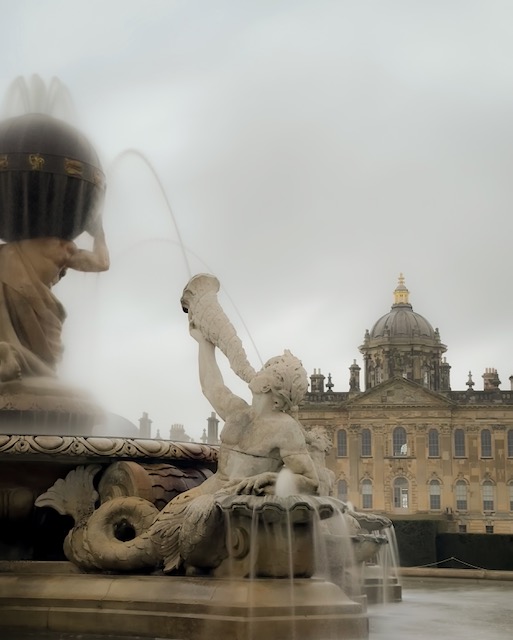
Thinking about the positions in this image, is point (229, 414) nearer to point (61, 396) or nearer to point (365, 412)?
point (61, 396)

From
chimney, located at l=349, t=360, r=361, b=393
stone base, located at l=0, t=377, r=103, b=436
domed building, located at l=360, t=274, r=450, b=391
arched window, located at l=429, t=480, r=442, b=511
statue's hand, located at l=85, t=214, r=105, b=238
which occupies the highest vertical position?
Result: domed building, located at l=360, t=274, r=450, b=391

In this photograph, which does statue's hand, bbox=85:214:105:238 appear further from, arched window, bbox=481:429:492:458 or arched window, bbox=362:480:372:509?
arched window, bbox=481:429:492:458

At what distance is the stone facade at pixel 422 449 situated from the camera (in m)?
65.7

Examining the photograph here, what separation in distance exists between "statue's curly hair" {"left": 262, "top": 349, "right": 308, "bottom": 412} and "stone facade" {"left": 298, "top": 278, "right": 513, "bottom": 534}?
58926 millimetres

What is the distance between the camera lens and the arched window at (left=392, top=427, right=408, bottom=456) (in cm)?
6744

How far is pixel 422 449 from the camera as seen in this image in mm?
66938

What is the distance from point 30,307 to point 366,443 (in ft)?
202

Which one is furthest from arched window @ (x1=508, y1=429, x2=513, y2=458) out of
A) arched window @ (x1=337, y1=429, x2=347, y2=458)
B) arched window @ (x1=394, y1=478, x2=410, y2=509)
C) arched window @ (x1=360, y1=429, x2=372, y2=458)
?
arched window @ (x1=337, y1=429, x2=347, y2=458)

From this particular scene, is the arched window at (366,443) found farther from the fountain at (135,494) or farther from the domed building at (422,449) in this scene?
the fountain at (135,494)

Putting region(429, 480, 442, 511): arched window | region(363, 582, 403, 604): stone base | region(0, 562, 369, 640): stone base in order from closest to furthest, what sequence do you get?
region(0, 562, 369, 640): stone base → region(363, 582, 403, 604): stone base → region(429, 480, 442, 511): arched window

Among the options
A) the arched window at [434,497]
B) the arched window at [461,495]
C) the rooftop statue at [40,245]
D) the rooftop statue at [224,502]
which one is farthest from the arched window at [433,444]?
the rooftop statue at [224,502]

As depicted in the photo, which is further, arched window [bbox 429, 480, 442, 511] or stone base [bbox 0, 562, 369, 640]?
arched window [bbox 429, 480, 442, 511]

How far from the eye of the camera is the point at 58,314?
7.64 metres

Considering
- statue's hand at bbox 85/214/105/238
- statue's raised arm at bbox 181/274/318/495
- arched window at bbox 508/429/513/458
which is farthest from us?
arched window at bbox 508/429/513/458
